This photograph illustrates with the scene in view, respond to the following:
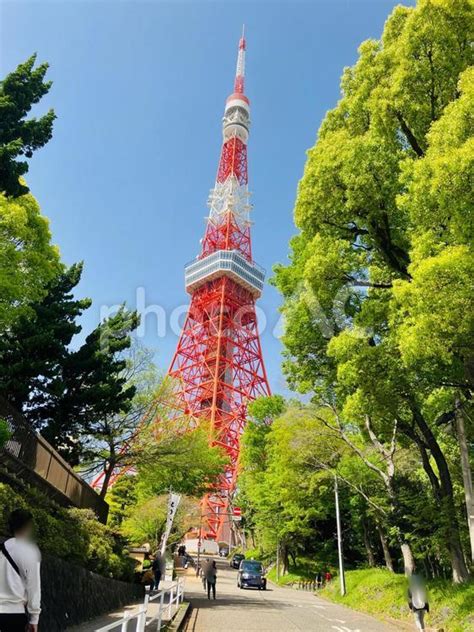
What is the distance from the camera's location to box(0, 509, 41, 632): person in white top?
8.61 ft

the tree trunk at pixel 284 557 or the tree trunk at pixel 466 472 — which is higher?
the tree trunk at pixel 466 472

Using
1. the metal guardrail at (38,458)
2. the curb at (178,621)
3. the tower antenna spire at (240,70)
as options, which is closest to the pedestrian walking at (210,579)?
the curb at (178,621)

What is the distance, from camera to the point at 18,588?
8.70ft

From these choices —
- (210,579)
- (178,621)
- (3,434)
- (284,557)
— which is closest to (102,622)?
(178,621)

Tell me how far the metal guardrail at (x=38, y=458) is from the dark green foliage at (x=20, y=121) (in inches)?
178

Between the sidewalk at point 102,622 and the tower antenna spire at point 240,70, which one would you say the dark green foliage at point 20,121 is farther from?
the tower antenna spire at point 240,70

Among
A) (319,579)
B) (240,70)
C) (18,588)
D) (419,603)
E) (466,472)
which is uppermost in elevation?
(240,70)

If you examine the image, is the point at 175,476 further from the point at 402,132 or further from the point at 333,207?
the point at 402,132

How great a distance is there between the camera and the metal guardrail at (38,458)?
8367 millimetres

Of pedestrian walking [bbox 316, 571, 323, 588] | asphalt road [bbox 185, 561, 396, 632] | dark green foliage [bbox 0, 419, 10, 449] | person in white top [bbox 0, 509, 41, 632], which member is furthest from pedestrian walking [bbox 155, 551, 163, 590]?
pedestrian walking [bbox 316, 571, 323, 588]

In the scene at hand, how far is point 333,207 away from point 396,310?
204 cm

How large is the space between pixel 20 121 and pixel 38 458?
7.41 meters

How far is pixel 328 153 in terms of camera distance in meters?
7.98

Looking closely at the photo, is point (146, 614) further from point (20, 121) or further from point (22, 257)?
point (20, 121)
